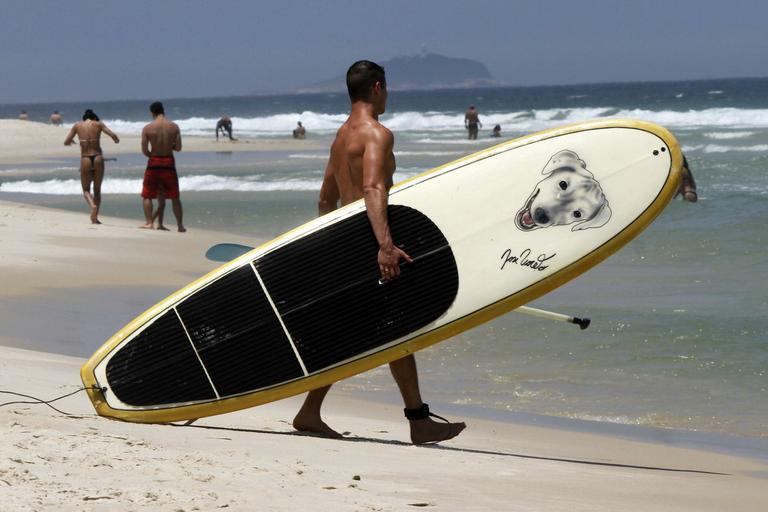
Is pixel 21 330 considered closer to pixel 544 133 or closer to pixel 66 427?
pixel 66 427

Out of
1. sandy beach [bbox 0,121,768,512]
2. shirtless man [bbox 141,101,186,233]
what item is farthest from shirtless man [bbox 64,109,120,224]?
sandy beach [bbox 0,121,768,512]

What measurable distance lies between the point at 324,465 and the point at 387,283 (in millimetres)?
997

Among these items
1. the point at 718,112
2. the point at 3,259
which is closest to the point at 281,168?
the point at 3,259

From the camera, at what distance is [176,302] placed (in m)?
4.91

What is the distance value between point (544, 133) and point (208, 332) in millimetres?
1646

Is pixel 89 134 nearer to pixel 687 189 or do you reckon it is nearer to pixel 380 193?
pixel 687 189

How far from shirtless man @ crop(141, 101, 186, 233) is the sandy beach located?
19.9 feet

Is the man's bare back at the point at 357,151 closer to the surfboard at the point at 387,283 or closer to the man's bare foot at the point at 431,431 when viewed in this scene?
the surfboard at the point at 387,283

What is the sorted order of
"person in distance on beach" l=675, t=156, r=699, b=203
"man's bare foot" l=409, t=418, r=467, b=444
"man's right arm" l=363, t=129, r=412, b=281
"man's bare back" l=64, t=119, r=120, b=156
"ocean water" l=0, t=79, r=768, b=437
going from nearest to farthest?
"man's right arm" l=363, t=129, r=412, b=281 → "man's bare foot" l=409, t=418, r=467, b=444 → "ocean water" l=0, t=79, r=768, b=437 → "man's bare back" l=64, t=119, r=120, b=156 → "person in distance on beach" l=675, t=156, r=699, b=203

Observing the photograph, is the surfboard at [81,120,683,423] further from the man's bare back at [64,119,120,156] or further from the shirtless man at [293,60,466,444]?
the man's bare back at [64,119,120,156]

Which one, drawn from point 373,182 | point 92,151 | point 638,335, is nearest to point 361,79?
point 373,182

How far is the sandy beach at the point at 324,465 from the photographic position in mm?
3371

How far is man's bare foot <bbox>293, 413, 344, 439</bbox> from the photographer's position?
15.8 feet

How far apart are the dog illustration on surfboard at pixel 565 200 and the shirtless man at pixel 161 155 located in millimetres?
8149
